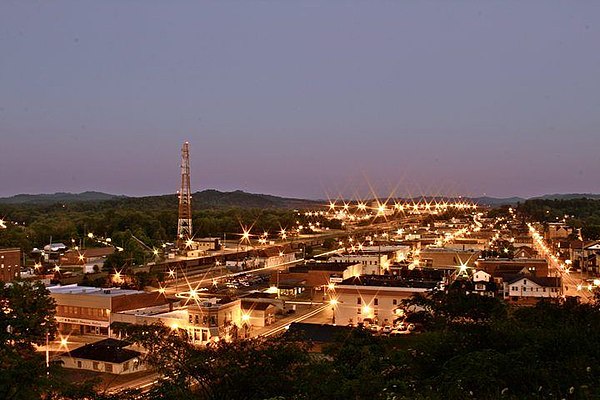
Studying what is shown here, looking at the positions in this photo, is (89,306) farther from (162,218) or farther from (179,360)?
(162,218)

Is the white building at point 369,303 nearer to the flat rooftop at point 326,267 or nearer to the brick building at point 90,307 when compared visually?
the flat rooftop at point 326,267

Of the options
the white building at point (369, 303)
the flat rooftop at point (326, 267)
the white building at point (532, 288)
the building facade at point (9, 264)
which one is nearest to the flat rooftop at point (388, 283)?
the white building at point (369, 303)

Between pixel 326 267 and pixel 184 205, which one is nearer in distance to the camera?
pixel 326 267

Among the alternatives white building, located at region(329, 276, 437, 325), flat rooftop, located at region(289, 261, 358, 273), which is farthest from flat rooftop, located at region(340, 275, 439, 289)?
flat rooftop, located at region(289, 261, 358, 273)

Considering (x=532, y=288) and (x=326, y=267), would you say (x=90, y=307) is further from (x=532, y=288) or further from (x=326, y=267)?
(x=532, y=288)

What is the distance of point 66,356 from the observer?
33.8 ft

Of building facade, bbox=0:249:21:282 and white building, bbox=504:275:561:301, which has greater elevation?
building facade, bbox=0:249:21:282

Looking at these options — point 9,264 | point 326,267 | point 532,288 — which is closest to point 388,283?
point 326,267

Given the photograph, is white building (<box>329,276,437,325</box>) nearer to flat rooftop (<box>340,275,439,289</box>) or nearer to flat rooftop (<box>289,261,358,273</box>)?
flat rooftop (<box>340,275,439,289</box>)

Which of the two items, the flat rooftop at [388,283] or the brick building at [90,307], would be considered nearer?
the brick building at [90,307]

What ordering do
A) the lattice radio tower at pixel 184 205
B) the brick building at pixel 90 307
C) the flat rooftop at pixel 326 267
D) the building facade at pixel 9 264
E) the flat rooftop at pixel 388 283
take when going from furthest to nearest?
the lattice radio tower at pixel 184 205
the building facade at pixel 9 264
the flat rooftop at pixel 326 267
the flat rooftop at pixel 388 283
the brick building at pixel 90 307

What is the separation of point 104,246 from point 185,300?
1590 cm

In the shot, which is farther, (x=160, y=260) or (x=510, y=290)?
(x=160, y=260)

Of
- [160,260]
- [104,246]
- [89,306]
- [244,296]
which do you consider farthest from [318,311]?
[104,246]
